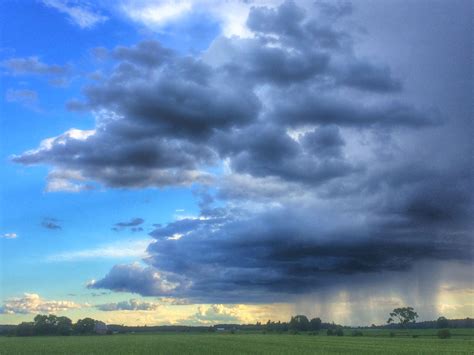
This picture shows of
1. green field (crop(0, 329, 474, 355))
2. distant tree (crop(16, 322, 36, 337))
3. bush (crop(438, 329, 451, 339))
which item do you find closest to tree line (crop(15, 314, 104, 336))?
distant tree (crop(16, 322, 36, 337))

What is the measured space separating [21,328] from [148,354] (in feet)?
487

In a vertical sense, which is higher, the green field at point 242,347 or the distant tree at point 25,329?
the green field at point 242,347

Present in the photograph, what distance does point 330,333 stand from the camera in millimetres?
167250

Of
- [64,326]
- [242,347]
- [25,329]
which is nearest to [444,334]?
[242,347]

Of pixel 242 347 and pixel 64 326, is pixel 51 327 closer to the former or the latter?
pixel 64 326

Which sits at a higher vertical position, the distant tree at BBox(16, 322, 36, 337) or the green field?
the green field

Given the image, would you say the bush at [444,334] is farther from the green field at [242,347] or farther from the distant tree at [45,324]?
the distant tree at [45,324]

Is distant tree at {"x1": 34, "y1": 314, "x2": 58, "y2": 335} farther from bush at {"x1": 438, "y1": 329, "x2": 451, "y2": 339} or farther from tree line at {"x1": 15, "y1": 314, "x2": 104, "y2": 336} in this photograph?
bush at {"x1": 438, "y1": 329, "x2": 451, "y2": 339}

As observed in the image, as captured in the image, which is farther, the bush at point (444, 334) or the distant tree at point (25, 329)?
the distant tree at point (25, 329)

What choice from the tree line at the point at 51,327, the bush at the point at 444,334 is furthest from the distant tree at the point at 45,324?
the bush at the point at 444,334

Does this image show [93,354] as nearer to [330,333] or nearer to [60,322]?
[330,333]

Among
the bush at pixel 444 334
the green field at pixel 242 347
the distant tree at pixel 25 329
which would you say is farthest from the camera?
the distant tree at pixel 25 329

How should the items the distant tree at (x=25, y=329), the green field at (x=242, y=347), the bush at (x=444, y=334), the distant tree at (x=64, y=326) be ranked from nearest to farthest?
the green field at (x=242, y=347), the bush at (x=444, y=334), the distant tree at (x=25, y=329), the distant tree at (x=64, y=326)

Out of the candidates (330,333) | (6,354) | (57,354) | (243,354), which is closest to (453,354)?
(243,354)
